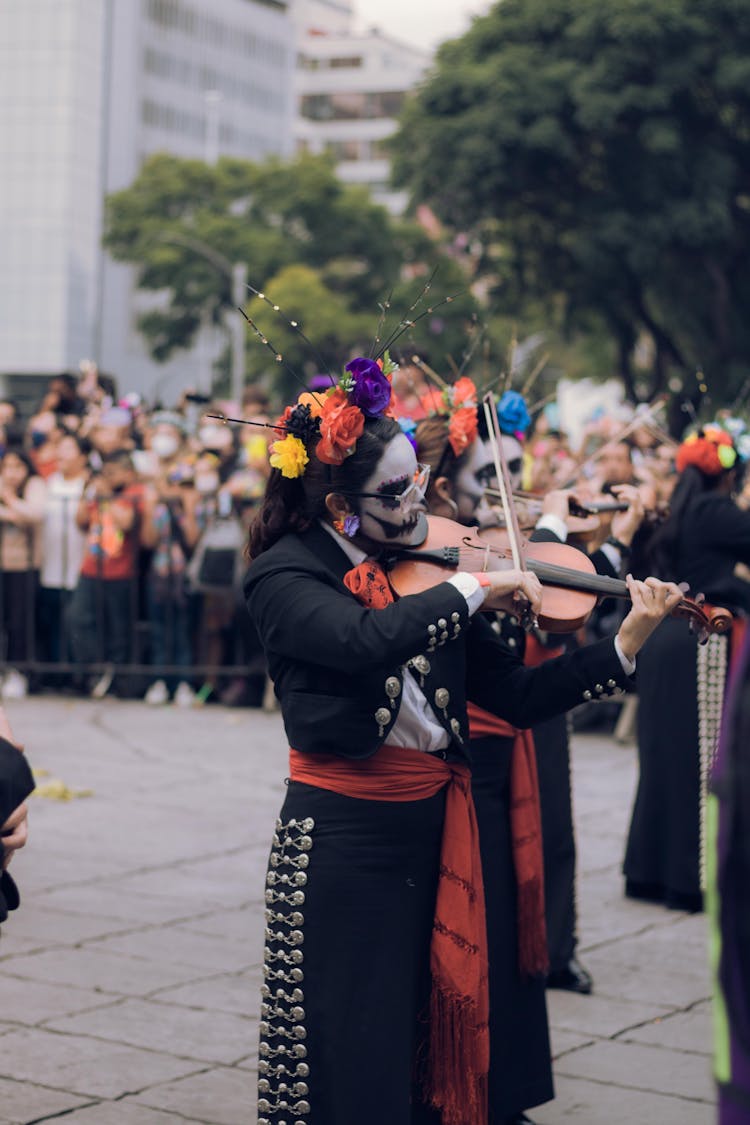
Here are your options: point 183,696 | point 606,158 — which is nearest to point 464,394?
point 183,696

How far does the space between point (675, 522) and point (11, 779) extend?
4365mm

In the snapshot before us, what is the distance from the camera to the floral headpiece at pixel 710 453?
23.2ft

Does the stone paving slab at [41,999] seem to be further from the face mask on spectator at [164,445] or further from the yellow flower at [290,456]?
the face mask on spectator at [164,445]

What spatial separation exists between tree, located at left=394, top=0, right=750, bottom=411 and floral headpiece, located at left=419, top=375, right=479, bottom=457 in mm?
23352

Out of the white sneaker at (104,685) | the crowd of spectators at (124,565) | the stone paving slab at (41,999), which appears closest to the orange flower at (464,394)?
the stone paving slab at (41,999)

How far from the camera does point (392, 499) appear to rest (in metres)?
3.75

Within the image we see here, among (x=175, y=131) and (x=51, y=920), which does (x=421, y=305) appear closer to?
(x=51, y=920)

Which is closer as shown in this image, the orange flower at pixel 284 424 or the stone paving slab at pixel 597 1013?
the orange flower at pixel 284 424

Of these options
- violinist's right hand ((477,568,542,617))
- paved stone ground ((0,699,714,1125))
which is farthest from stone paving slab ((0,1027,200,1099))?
violinist's right hand ((477,568,542,617))

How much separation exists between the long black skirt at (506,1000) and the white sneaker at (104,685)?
7980 mm

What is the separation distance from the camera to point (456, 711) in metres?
3.86

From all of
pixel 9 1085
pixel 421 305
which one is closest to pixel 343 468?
pixel 421 305

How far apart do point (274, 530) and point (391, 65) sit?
119m

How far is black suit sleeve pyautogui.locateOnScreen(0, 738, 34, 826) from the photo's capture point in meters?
3.07
